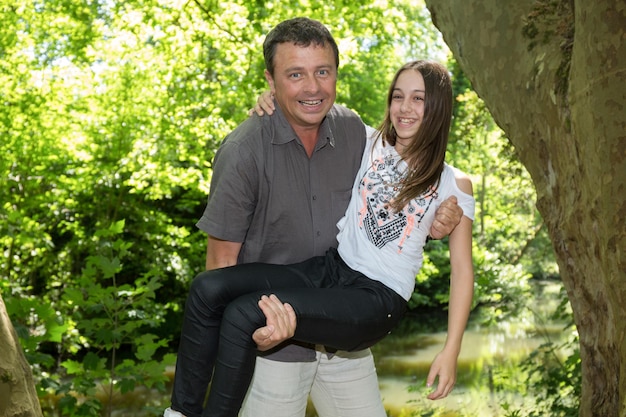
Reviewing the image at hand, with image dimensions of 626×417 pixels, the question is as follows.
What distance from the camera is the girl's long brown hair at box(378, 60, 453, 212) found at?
2.83m

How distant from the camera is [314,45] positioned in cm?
284

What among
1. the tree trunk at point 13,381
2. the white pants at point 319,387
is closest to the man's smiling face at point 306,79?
the white pants at point 319,387

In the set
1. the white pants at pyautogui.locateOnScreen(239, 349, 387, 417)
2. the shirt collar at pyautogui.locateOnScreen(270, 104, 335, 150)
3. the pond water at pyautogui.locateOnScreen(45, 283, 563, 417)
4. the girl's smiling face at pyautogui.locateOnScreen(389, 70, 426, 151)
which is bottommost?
the pond water at pyautogui.locateOnScreen(45, 283, 563, 417)

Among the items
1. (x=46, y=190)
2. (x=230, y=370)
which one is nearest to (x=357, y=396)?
(x=230, y=370)

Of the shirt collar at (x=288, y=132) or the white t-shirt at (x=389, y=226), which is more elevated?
the shirt collar at (x=288, y=132)

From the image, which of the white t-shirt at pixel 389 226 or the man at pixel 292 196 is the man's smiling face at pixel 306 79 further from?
the white t-shirt at pixel 389 226

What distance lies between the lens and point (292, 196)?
2.90 metres

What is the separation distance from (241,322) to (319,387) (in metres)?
0.78

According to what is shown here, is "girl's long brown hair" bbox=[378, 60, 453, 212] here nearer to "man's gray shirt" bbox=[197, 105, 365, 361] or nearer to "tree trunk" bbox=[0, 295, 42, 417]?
"man's gray shirt" bbox=[197, 105, 365, 361]

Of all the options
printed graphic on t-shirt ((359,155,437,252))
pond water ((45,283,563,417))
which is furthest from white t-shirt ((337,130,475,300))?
pond water ((45,283,563,417))

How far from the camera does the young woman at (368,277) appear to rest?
2.46 meters

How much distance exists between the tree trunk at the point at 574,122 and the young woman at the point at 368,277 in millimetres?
304

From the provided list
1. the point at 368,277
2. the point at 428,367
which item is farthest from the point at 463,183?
the point at 428,367

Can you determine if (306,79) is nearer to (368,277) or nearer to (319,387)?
(368,277)
